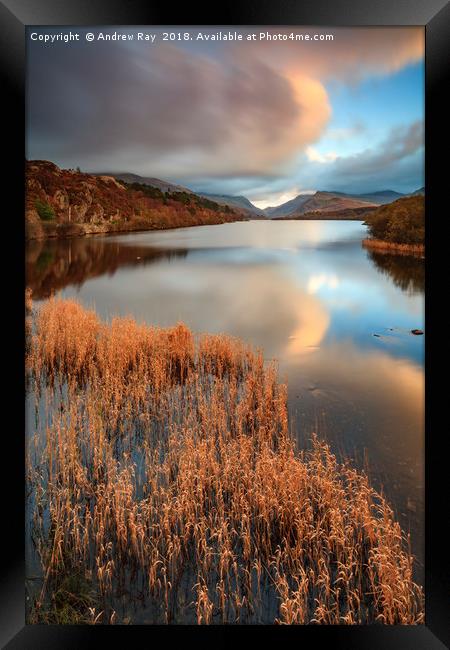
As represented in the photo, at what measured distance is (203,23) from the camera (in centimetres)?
471

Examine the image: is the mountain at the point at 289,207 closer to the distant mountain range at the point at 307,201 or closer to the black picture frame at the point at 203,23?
the distant mountain range at the point at 307,201

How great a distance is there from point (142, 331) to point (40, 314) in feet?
4.49

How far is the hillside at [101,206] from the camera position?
20.9ft

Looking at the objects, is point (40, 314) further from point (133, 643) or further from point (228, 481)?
point (133, 643)

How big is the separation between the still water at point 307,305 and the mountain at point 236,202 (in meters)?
0.40

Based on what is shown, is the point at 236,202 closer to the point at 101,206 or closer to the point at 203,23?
the point at 101,206

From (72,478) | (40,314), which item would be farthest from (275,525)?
(40,314)

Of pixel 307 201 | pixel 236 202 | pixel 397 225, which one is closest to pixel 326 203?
pixel 307 201

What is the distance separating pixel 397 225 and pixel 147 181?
3.37 metres

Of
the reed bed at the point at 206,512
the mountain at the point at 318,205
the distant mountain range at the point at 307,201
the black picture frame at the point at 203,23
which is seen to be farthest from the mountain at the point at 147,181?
the black picture frame at the point at 203,23

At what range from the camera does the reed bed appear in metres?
4.36

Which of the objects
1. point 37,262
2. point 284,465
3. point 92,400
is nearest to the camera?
point 284,465

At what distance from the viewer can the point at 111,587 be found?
4.48 metres

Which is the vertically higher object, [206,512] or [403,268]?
[403,268]
